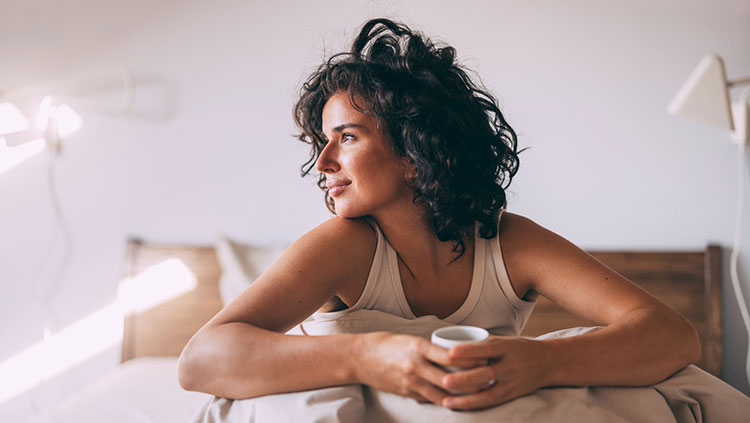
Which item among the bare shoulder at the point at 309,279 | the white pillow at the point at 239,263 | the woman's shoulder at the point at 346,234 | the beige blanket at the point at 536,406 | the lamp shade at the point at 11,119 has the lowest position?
the beige blanket at the point at 536,406

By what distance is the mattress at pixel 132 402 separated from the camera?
1352 millimetres

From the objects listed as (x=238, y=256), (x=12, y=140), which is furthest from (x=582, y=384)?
(x=12, y=140)

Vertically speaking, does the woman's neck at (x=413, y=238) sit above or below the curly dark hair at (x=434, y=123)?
below

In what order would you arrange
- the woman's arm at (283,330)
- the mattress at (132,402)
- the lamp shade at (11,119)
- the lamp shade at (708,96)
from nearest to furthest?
the woman's arm at (283,330) < the mattress at (132,402) < the lamp shade at (708,96) < the lamp shade at (11,119)

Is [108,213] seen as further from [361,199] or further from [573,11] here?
[573,11]

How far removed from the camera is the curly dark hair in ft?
3.41

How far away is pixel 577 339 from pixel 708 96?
1.21 m

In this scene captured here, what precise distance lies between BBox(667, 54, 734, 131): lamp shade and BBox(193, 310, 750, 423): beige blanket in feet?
3.50

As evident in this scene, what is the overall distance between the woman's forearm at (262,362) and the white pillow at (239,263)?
106 cm

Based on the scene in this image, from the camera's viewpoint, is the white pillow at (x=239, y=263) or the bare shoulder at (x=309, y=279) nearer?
the bare shoulder at (x=309, y=279)

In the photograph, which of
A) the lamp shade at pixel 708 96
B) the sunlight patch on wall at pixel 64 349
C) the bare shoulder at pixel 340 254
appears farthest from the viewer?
the sunlight patch on wall at pixel 64 349

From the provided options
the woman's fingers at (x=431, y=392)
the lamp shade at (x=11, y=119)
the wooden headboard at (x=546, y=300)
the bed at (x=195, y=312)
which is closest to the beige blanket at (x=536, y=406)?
the woman's fingers at (x=431, y=392)

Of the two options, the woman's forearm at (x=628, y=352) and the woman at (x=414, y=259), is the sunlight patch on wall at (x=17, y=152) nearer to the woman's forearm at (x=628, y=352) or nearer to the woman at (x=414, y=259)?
the woman at (x=414, y=259)

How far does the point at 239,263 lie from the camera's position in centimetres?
193
